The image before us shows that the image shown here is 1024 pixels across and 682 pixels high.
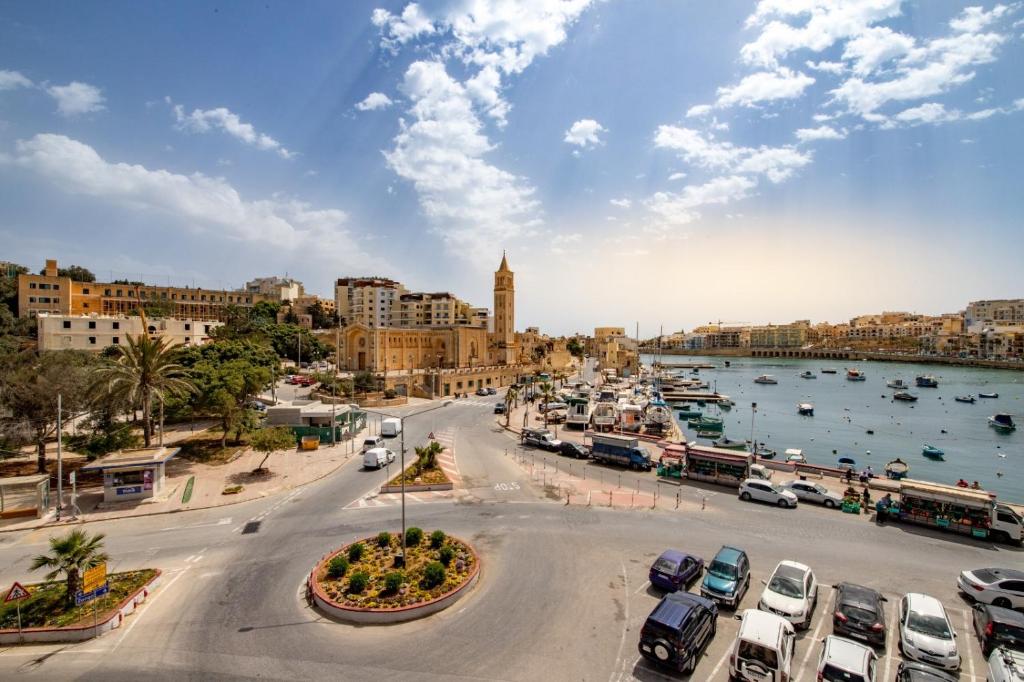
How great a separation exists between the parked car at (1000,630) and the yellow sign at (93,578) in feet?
83.7

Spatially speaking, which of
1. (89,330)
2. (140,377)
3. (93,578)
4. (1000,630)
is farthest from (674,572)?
(89,330)

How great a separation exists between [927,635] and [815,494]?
45.0 feet

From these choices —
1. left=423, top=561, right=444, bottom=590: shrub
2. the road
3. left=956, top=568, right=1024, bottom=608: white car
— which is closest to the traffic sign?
the road

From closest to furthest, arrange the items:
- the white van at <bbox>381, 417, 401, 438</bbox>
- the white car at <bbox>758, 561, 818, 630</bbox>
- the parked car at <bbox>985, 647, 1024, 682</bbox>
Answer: the parked car at <bbox>985, 647, 1024, 682</bbox>
the white car at <bbox>758, 561, 818, 630</bbox>
the white van at <bbox>381, 417, 401, 438</bbox>

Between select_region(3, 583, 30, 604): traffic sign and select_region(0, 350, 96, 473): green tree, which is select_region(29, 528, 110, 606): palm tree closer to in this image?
select_region(3, 583, 30, 604): traffic sign

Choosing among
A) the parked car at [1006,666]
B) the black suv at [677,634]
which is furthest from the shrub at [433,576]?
the parked car at [1006,666]

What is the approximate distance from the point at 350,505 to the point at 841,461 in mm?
44115

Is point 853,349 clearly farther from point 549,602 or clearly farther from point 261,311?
point 549,602

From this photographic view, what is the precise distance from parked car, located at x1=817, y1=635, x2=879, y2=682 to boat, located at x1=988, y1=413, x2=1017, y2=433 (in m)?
75.3

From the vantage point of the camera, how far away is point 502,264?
97.2 meters

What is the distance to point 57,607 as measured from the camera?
15.0 meters

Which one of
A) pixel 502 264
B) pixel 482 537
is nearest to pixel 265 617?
pixel 482 537

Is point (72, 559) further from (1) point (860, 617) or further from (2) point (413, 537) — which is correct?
(1) point (860, 617)

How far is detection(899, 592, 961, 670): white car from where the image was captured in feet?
40.0
